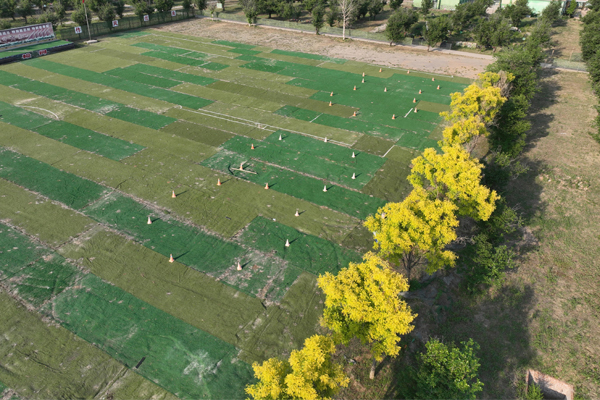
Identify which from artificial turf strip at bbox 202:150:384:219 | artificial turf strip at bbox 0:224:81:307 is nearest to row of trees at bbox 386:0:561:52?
artificial turf strip at bbox 202:150:384:219

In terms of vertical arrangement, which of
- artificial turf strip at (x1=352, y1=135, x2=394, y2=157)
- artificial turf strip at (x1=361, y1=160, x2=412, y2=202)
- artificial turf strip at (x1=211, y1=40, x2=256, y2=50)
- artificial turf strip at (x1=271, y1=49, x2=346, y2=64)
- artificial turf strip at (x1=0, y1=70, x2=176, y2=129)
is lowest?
artificial turf strip at (x1=361, y1=160, x2=412, y2=202)

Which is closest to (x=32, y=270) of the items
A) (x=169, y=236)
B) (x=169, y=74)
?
(x=169, y=236)

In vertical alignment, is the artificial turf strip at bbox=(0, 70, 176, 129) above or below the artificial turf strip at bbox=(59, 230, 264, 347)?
above

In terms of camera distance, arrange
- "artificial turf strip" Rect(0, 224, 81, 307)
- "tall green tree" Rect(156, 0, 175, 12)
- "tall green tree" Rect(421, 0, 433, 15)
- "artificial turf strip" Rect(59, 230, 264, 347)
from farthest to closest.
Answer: "tall green tree" Rect(421, 0, 433, 15)
"tall green tree" Rect(156, 0, 175, 12)
"artificial turf strip" Rect(0, 224, 81, 307)
"artificial turf strip" Rect(59, 230, 264, 347)

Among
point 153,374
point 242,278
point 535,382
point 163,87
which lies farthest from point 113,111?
point 535,382

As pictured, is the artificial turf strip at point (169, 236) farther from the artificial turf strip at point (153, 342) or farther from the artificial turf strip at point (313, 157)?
the artificial turf strip at point (313, 157)

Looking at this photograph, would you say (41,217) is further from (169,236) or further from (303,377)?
(303,377)

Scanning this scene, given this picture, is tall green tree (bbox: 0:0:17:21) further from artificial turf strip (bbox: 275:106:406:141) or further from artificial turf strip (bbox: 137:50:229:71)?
artificial turf strip (bbox: 275:106:406:141)

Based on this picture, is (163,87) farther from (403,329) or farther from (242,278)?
(403,329)
